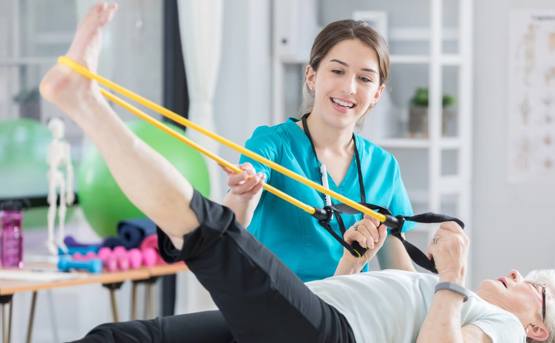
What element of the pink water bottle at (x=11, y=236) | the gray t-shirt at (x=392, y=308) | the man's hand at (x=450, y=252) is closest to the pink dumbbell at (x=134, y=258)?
the pink water bottle at (x=11, y=236)

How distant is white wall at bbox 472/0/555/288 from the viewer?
16.2 feet

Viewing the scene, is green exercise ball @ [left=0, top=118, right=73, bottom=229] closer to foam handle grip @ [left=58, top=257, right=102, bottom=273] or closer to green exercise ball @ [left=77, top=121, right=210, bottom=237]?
green exercise ball @ [left=77, top=121, right=210, bottom=237]

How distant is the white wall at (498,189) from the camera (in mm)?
4941

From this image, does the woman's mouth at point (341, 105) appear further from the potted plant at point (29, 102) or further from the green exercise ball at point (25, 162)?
the potted plant at point (29, 102)

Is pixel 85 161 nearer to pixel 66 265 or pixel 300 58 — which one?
pixel 66 265

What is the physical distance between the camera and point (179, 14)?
4438 millimetres

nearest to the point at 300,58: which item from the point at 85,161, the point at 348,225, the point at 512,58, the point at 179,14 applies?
the point at 179,14

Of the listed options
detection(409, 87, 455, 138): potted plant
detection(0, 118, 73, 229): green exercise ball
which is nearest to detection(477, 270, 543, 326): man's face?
detection(0, 118, 73, 229): green exercise ball

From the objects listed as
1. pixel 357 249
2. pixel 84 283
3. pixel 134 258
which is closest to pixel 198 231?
pixel 357 249

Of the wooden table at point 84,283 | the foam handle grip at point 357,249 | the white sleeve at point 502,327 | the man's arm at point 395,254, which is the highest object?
the foam handle grip at point 357,249

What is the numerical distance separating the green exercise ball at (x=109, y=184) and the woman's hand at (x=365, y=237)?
135 centimetres

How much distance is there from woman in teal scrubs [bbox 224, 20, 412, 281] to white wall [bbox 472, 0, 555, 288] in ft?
8.05

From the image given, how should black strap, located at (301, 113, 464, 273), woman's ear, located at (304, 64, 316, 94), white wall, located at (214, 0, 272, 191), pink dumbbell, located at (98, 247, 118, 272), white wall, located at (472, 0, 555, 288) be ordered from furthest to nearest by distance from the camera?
1. white wall, located at (472, 0, 555, 288)
2. white wall, located at (214, 0, 272, 191)
3. pink dumbbell, located at (98, 247, 118, 272)
4. woman's ear, located at (304, 64, 316, 94)
5. black strap, located at (301, 113, 464, 273)

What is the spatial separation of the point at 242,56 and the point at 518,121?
56.1 inches
